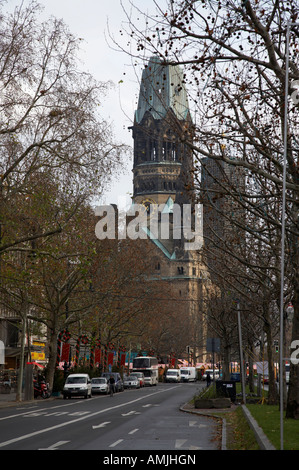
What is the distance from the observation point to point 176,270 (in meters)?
166

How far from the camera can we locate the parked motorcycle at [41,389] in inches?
1801

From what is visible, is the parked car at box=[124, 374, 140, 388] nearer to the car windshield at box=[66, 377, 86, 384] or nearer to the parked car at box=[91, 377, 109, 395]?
the parked car at box=[91, 377, 109, 395]

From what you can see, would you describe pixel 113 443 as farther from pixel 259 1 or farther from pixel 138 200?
pixel 138 200

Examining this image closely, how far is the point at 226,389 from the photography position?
36219 millimetres

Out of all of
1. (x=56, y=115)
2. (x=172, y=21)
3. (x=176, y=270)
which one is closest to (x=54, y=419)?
(x=56, y=115)

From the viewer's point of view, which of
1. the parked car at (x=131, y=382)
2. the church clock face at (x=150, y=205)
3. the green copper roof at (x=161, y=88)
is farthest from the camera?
the church clock face at (x=150, y=205)

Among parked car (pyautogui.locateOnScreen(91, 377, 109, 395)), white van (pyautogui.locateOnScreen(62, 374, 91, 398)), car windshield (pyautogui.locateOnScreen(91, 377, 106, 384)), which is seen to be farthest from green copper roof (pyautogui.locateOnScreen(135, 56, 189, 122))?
car windshield (pyautogui.locateOnScreen(91, 377, 106, 384))

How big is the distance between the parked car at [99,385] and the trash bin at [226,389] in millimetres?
18241

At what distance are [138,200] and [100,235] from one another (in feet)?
393

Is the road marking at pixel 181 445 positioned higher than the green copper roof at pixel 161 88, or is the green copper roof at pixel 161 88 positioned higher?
the green copper roof at pixel 161 88

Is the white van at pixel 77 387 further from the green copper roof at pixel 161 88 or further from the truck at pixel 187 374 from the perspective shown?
the truck at pixel 187 374

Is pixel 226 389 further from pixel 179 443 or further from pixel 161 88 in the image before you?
pixel 161 88

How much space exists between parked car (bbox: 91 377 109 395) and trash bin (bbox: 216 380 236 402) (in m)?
18.2

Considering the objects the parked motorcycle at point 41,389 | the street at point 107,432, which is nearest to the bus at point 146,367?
the parked motorcycle at point 41,389
